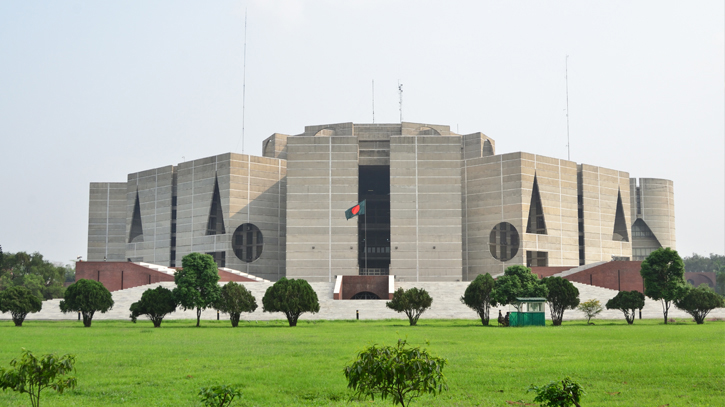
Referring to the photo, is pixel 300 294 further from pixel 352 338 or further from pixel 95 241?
pixel 95 241

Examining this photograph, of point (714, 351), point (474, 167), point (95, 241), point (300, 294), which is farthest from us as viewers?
point (95, 241)

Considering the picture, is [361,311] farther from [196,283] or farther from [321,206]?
[321,206]

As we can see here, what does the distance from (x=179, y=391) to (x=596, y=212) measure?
65.9m

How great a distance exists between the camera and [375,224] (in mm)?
74500

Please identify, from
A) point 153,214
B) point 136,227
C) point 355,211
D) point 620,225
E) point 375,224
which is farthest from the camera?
point 136,227

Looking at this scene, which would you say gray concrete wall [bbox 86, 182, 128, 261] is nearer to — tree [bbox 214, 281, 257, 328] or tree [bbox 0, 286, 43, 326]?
tree [bbox 0, 286, 43, 326]

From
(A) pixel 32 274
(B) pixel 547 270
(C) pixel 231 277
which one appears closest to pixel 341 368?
(C) pixel 231 277

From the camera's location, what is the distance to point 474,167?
6881 cm

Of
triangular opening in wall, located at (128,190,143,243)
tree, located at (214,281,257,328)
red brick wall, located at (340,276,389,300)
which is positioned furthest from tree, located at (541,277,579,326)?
triangular opening in wall, located at (128,190,143,243)

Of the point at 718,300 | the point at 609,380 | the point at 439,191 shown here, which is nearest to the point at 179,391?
the point at 609,380

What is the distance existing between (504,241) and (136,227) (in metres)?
40.7

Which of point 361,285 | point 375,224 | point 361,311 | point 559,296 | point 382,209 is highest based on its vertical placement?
point 382,209

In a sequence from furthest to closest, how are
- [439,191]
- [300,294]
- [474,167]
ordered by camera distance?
[474,167]
[439,191]
[300,294]

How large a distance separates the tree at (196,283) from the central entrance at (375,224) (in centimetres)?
3919
